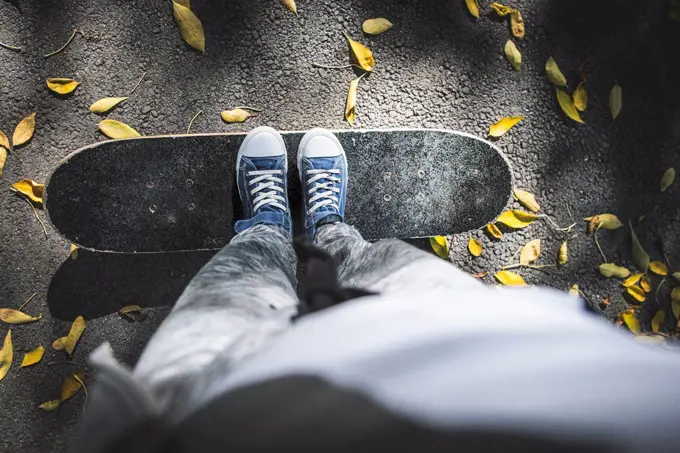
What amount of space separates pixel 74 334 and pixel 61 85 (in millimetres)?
723

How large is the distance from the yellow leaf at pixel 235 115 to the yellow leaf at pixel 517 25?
2.75 ft

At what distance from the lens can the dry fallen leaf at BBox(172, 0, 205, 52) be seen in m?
1.40

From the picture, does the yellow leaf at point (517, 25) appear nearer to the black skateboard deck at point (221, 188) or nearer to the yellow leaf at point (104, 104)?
the black skateboard deck at point (221, 188)

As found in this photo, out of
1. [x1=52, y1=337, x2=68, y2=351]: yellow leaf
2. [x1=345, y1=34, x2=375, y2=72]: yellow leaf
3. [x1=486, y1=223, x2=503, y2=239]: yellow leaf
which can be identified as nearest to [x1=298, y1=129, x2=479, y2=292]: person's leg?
[x1=345, y1=34, x2=375, y2=72]: yellow leaf

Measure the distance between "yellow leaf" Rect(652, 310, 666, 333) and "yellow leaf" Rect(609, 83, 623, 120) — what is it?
2.17 ft

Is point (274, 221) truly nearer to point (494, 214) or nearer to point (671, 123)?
point (494, 214)

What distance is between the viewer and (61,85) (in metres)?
1.39

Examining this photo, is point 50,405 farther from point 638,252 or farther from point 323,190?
point 638,252

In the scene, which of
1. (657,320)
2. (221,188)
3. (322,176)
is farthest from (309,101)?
(657,320)

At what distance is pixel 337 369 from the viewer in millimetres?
486

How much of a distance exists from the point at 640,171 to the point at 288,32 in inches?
46.5

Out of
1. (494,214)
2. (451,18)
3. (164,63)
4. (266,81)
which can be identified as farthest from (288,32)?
(494,214)

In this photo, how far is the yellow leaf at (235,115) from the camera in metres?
1.42

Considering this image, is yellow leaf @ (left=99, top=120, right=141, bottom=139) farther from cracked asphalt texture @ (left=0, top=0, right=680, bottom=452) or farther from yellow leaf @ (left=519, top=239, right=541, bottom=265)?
yellow leaf @ (left=519, top=239, right=541, bottom=265)
